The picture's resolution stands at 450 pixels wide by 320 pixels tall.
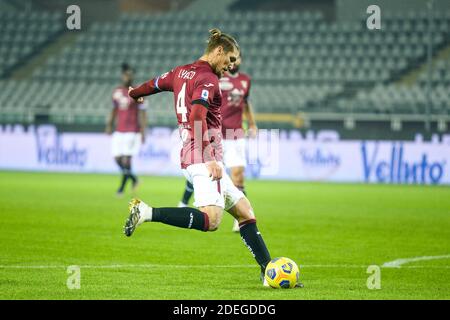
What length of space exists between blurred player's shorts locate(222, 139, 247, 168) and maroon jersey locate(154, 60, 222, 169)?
5053mm

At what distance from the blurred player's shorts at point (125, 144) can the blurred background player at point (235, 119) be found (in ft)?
21.1

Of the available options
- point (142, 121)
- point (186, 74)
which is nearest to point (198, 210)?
point (186, 74)

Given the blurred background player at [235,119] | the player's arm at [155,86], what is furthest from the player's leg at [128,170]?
the player's arm at [155,86]

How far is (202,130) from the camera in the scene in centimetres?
772

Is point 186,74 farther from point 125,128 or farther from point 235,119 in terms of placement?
point 125,128

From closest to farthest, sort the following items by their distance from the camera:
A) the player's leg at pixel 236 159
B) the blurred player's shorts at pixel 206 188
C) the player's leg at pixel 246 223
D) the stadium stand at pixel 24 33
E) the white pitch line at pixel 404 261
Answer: the blurred player's shorts at pixel 206 188, the player's leg at pixel 246 223, the white pitch line at pixel 404 261, the player's leg at pixel 236 159, the stadium stand at pixel 24 33

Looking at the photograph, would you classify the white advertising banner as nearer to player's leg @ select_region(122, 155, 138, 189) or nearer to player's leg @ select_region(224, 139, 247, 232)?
player's leg @ select_region(122, 155, 138, 189)

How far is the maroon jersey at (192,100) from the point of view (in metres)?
7.85

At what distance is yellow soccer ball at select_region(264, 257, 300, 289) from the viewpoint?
310 inches

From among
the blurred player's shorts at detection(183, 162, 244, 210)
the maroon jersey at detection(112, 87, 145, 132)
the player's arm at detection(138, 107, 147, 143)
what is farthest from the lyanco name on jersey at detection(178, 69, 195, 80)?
the maroon jersey at detection(112, 87, 145, 132)

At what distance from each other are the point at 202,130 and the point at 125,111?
1233 cm

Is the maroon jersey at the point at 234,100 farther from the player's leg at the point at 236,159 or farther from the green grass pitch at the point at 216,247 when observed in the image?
the green grass pitch at the point at 216,247

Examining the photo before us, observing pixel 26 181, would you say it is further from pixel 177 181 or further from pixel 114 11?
pixel 114 11

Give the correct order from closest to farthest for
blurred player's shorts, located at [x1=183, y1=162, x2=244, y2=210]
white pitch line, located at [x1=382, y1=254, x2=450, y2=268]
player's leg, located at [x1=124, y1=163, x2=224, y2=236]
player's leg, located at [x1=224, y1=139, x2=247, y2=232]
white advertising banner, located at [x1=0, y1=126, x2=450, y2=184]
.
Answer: player's leg, located at [x1=124, y1=163, x2=224, y2=236], blurred player's shorts, located at [x1=183, y1=162, x2=244, y2=210], white pitch line, located at [x1=382, y1=254, x2=450, y2=268], player's leg, located at [x1=224, y1=139, x2=247, y2=232], white advertising banner, located at [x1=0, y1=126, x2=450, y2=184]
